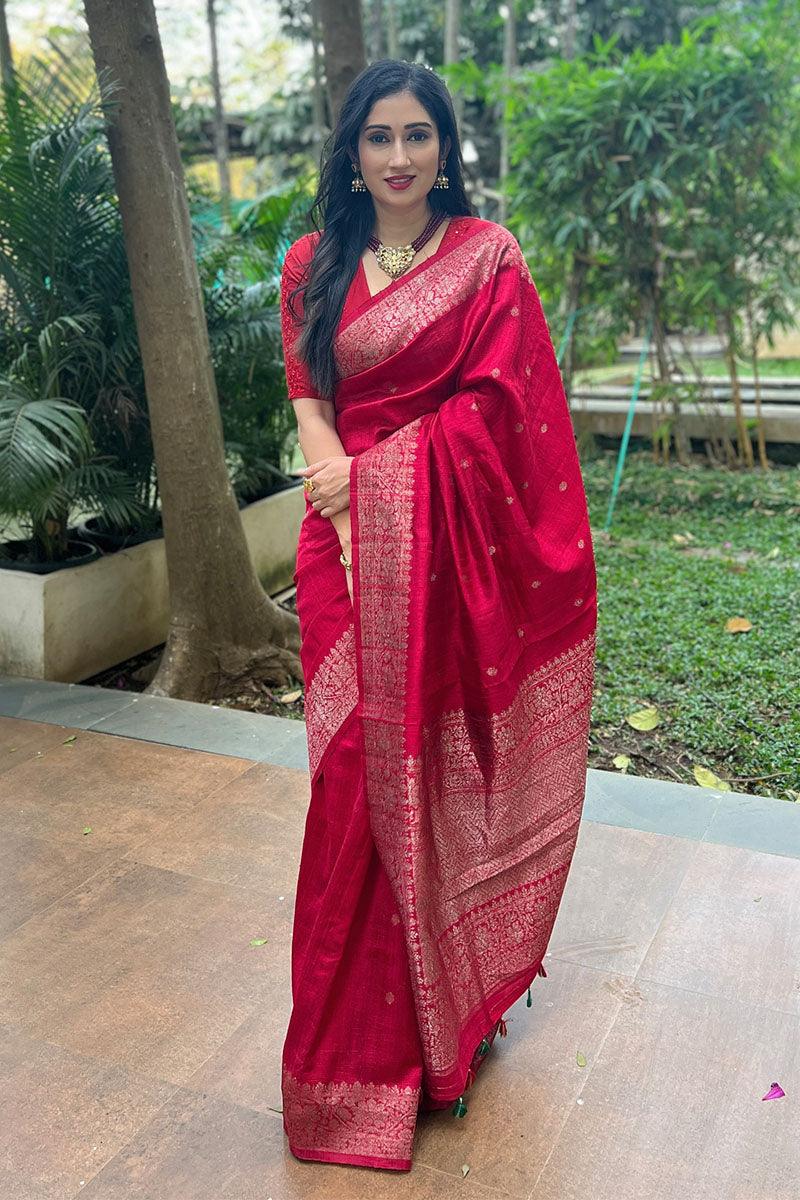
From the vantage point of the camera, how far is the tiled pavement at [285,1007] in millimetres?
2000

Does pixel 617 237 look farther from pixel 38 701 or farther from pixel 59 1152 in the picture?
pixel 59 1152

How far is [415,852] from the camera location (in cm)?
194

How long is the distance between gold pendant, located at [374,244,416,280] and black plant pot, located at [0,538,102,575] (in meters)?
2.67

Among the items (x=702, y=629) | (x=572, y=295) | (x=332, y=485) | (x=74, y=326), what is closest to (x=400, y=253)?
(x=332, y=485)

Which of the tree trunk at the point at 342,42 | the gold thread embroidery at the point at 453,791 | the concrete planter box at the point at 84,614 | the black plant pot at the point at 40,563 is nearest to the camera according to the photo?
the gold thread embroidery at the point at 453,791

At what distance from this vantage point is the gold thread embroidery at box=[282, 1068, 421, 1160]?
2027 mm

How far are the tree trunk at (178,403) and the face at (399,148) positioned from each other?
2.32 meters

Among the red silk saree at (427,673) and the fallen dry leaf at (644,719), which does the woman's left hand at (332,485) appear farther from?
the fallen dry leaf at (644,719)

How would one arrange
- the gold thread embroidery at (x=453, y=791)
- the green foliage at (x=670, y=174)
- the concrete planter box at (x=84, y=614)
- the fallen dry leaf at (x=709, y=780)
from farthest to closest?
the green foliage at (x=670, y=174) < the concrete planter box at (x=84, y=614) < the fallen dry leaf at (x=709, y=780) < the gold thread embroidery at (x=453, y=791)

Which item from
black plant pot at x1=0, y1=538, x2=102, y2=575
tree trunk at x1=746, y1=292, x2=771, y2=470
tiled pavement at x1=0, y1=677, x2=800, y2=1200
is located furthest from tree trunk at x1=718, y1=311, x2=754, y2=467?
tiled pavement at x1=0, y1=677, x2=800, y2=1200

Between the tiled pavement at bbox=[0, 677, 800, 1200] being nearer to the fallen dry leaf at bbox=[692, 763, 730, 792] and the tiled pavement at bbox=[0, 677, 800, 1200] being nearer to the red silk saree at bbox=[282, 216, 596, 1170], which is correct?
the red silk saree at bbox=[282, 216, 596, 1170]

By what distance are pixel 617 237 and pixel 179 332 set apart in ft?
12.7

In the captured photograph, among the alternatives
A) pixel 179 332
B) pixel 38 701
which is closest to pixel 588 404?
pixel 179 332

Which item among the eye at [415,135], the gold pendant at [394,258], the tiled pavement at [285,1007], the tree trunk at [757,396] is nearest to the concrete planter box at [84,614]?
the tiled pavement at [285,1007]
